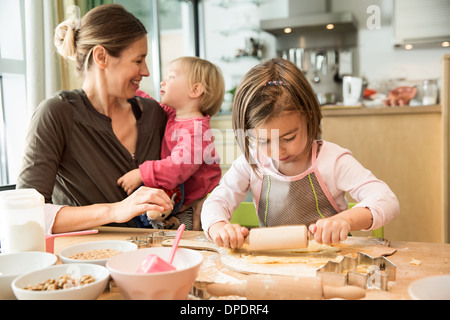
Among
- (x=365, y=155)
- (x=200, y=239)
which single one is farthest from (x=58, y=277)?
(x=365, y=155)

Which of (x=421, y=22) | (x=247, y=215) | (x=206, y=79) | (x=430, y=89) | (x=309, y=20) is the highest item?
(x=309, y=20)

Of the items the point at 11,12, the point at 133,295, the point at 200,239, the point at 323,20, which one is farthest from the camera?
the point at 323,20

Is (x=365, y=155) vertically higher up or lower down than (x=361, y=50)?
lower down

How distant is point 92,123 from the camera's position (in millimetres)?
1377

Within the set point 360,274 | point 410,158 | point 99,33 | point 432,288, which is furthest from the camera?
point 410,158

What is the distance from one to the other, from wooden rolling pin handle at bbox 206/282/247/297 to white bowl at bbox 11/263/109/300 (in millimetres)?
167

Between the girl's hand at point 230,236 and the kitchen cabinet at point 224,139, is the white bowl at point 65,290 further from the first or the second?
the kitchen cabinet at point 224,139

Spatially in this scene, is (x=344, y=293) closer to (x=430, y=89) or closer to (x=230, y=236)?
(x=230, y=236)

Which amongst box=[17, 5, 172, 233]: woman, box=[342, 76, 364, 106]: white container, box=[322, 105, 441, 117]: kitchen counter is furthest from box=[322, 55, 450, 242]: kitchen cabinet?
box=[17, 5, 172, 233]: woman

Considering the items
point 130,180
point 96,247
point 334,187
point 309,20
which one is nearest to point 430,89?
point 309,20

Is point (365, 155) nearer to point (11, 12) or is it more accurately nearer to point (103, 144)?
point (103, 144)

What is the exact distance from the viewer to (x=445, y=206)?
271 centimetres

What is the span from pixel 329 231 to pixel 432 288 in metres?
0.31

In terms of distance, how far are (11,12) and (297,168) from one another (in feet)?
5.34
